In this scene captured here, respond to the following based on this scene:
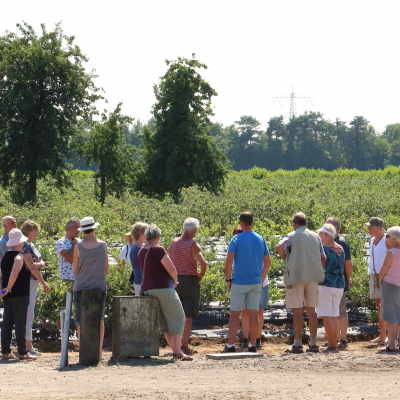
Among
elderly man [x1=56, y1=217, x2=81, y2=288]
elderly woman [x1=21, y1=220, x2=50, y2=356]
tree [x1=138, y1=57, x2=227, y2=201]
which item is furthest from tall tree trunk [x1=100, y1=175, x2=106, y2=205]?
elderly woman [x1=21, y1=220, x2=50, y2=356]

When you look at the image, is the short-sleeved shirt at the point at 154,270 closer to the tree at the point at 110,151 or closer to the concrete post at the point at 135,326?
the concrete post at the point at 135,326

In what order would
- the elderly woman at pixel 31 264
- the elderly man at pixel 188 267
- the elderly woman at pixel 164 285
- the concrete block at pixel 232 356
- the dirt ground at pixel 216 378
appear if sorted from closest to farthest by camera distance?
the dirt ground at pixel 216 378
the elderly woman at pixel 164 285
the concrete block at pixel 232 356
the elderly woman at pixel 31 264
the elderly man at pixel 188 267

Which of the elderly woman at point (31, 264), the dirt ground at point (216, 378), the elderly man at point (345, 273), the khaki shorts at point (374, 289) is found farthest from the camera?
the khaki shorts at point (374, 289)

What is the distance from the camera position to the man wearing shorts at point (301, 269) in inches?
447

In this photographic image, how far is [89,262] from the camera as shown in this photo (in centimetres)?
1076

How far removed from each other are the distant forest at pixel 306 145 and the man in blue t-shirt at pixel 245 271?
475ft

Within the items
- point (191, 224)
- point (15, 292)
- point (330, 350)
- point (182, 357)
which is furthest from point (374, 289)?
point (15, 292)

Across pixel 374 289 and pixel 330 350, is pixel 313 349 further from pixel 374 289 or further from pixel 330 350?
pixel 374 289

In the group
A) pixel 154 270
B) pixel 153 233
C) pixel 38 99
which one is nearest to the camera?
pixel 153 233

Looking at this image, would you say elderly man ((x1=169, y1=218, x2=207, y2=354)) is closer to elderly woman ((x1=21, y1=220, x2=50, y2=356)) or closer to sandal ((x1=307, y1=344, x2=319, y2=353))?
sandal ((x1=307, y1=344, x2=319, y2=353))

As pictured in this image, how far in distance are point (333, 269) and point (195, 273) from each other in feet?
5.41

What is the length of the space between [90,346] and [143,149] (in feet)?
107

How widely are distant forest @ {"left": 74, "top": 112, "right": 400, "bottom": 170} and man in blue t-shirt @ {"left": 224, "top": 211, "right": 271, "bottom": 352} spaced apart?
475 feet

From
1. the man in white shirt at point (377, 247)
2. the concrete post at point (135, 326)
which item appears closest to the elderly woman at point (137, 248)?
the concrete post at point (135, 326)
